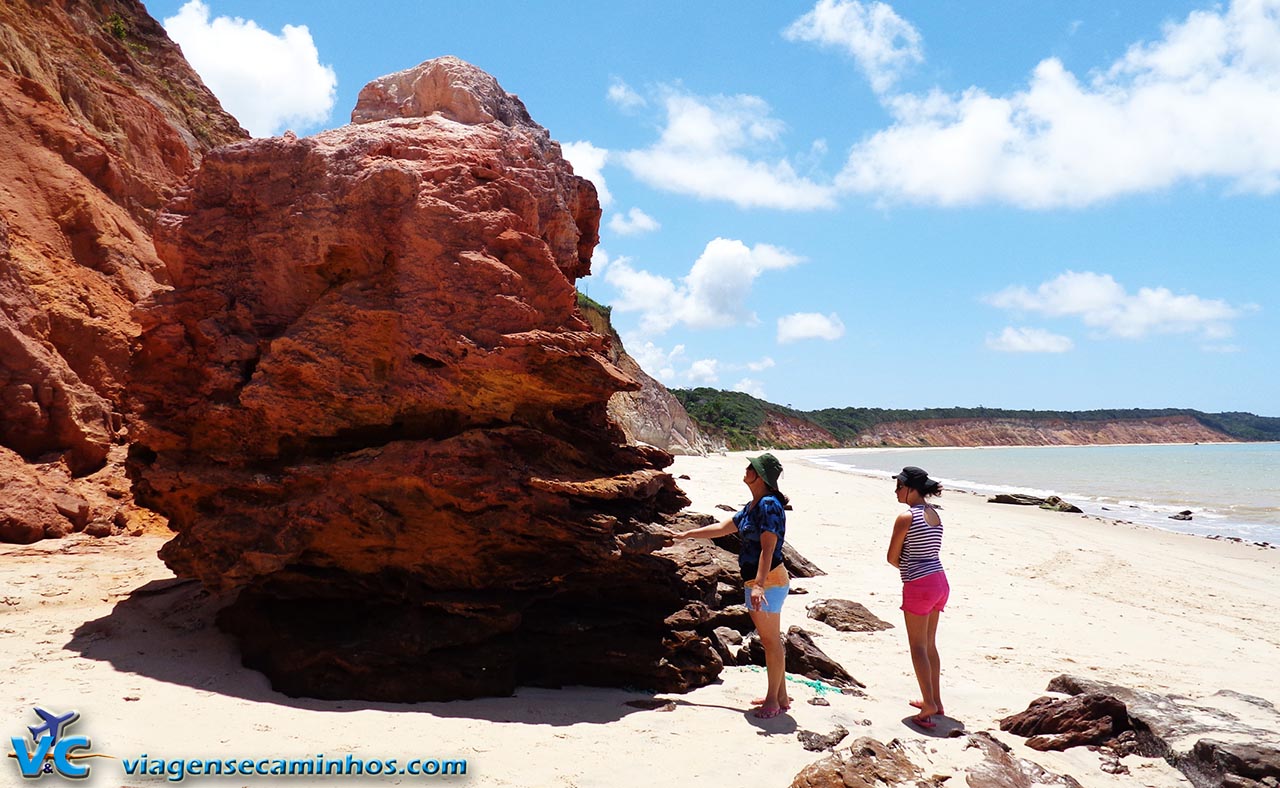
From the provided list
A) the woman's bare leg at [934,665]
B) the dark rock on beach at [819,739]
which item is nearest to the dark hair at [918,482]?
the woman's bare leg at [934,665]

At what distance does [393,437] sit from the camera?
5316 millimetres

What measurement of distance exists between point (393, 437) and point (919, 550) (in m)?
3.81

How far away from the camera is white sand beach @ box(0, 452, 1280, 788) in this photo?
378cm

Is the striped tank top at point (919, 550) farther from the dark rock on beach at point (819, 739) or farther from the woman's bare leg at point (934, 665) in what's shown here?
the dark rock on beach at point (819, 739)

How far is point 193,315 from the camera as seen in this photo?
558 centimetres

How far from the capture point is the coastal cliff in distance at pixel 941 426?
82.4 m

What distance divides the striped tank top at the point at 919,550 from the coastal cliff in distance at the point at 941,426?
57744 millimetres

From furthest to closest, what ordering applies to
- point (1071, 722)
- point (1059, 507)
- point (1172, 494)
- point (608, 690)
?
point (1172, 494), point (1059, 507), point (608, 690), point (1071, 722)

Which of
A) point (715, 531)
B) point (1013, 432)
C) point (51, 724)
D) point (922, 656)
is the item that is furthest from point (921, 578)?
point (1013, 432)

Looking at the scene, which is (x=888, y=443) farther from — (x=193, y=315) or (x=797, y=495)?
(x=193, y=315)

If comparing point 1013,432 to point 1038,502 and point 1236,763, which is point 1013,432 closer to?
point 1038,502

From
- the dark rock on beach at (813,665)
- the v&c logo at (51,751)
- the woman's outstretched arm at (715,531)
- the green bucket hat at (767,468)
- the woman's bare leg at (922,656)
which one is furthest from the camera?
the dark rock on beach at (813,665)

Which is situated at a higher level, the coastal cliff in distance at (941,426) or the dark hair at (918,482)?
the coastal cliff in distance at (941,426)

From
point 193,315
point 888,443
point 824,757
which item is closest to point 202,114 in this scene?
point 193,315
